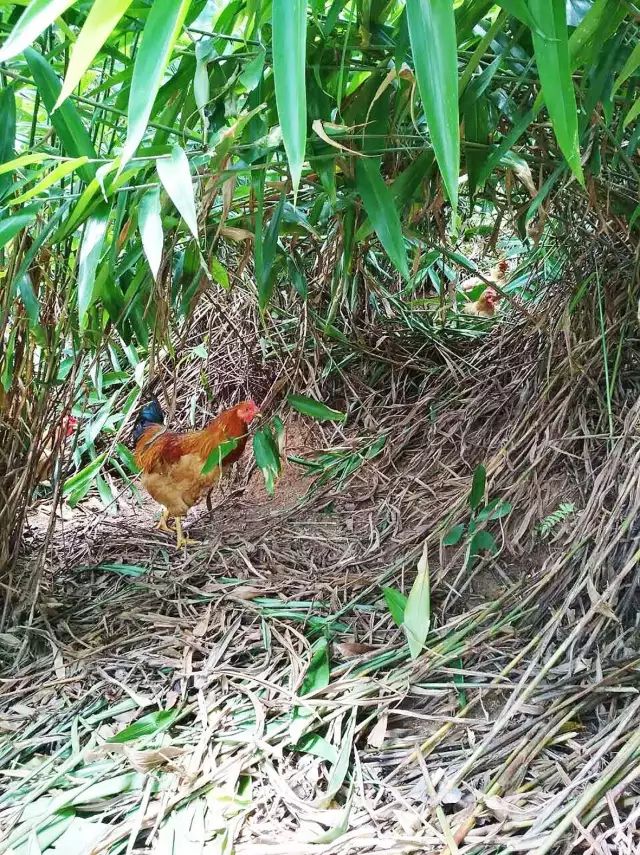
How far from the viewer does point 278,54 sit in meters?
0.49

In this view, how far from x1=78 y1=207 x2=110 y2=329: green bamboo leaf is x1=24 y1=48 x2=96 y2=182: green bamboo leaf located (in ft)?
0.30

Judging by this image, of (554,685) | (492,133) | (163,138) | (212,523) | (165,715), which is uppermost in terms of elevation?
(492,133)

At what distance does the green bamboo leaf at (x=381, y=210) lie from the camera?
986mm

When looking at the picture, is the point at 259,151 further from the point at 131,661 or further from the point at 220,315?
the point at 220,315

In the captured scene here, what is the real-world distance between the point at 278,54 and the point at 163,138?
2.16ft

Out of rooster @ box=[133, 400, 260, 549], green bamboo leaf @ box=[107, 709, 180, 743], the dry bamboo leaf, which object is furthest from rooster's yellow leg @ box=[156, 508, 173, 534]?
the dry bamboo leaf

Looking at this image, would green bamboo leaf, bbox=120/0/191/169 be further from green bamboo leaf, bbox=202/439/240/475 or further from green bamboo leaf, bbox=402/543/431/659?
green bamboo leaf, bbox=202/439/240/475

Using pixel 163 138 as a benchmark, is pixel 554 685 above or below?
below

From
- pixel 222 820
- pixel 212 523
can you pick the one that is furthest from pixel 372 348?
pixel 222 820

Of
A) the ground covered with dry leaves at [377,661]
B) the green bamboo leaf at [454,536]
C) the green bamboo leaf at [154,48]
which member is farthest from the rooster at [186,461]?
the green bamboo leaf at [154,48]

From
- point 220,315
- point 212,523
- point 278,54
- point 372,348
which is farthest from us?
point 220,315

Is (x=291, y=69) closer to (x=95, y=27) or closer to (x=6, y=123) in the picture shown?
(x=95, y=27)

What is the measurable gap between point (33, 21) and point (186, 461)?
1415 mm

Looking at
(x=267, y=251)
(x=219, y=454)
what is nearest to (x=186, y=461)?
(x=219, y=454)
